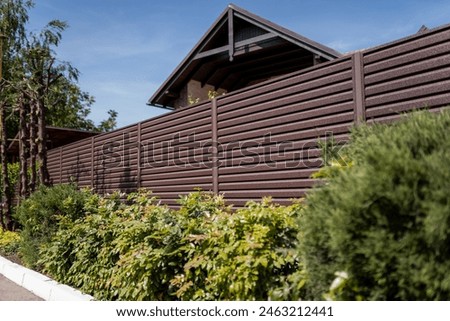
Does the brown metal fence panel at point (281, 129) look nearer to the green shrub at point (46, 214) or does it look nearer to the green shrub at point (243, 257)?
the green shrub at point (243, 257)

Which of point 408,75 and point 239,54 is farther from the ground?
point 239,54

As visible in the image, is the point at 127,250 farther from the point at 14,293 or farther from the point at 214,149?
the point at 214,149

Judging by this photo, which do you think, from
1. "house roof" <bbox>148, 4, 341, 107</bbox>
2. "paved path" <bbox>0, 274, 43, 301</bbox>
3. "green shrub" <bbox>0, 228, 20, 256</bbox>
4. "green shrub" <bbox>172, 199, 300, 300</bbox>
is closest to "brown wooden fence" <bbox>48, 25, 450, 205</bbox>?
"green shrub" <bbox>172, 199, 300, 300</bbox>

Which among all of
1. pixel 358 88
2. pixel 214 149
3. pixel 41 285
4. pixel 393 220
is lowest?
pixel 41 285

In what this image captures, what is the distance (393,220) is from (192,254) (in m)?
2.11

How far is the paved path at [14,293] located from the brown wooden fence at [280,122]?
2847 millimetres

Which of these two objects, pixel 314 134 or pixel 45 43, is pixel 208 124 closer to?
pixel 314 134

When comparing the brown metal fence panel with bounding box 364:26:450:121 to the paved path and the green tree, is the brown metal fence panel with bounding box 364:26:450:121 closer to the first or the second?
the paved path

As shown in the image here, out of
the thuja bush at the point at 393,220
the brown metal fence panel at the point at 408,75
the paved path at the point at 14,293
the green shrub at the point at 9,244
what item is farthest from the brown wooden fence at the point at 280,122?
the paved path at the point at 14,293

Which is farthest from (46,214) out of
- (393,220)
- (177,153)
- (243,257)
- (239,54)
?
(239,54)

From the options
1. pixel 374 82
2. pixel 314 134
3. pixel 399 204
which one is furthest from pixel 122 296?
pixel 374 82

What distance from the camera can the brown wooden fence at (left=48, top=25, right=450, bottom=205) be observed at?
394cm

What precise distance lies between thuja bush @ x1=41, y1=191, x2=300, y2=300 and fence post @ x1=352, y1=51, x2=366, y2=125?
1561 mm

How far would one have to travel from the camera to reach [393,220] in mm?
1779
